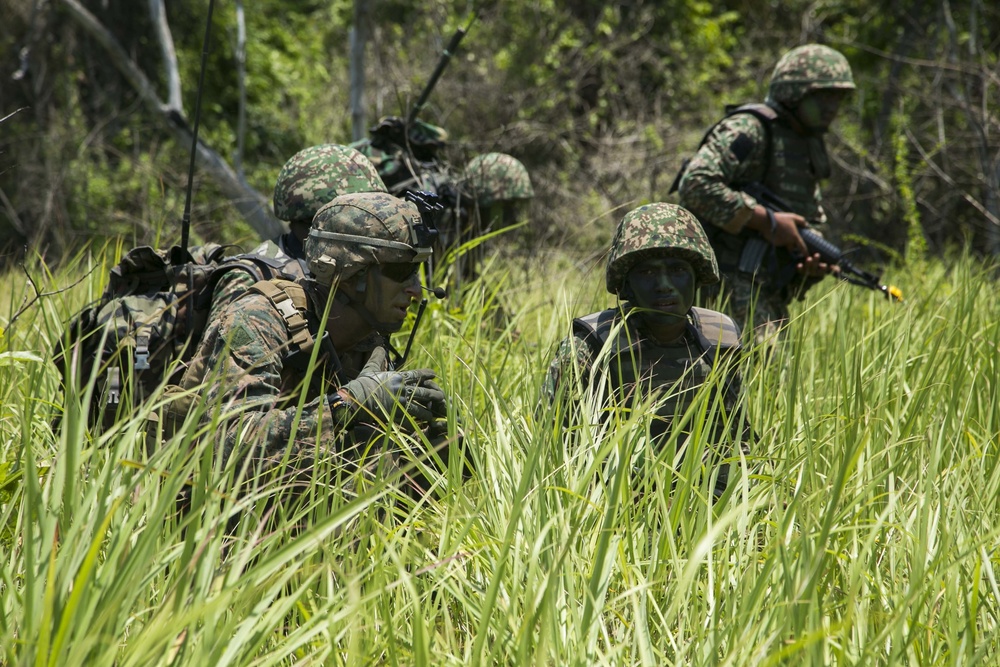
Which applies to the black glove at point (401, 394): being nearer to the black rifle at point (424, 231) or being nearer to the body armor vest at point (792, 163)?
the black rifle at point (424, 231)

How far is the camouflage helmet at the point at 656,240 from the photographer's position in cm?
281

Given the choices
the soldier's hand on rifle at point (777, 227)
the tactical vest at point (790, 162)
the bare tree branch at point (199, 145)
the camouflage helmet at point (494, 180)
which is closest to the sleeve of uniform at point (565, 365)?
the soldier's hand on rifle at point (777, 227)

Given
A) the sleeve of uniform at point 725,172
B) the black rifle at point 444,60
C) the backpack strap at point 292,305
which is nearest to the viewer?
the backpack strap at point 292,305

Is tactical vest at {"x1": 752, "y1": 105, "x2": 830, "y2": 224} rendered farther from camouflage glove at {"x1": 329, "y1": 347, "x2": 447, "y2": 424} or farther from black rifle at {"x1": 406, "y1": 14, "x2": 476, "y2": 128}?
camouflage glove at {"x1": 329, "y1": 347, "x2": 447, "y2": 424}

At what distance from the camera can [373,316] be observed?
8.93 feet

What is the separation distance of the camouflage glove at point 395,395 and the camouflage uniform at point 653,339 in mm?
351

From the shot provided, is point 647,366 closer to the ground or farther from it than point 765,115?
closer to the ground

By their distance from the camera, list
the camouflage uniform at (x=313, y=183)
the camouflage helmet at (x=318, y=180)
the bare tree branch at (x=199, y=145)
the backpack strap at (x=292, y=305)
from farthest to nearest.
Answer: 1. the bare tree branch at (x=199, y=145)
2. the camouflage helmet at (x=318, y=180)
3. the camouflage uniform at (x=313, y=183)
4. the backpack strap at (x=292, y=305)

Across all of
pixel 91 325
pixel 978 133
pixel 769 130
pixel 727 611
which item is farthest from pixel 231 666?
pixel 978 133

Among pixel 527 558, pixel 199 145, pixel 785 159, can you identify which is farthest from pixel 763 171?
pixel 199 145

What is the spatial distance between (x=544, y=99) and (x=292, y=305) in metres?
7.90

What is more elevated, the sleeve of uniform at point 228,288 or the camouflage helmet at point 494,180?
the camouflage helmet at point 494,180

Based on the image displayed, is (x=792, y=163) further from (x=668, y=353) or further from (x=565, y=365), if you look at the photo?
(x=565, y=365)

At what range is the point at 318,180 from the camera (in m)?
3.47
